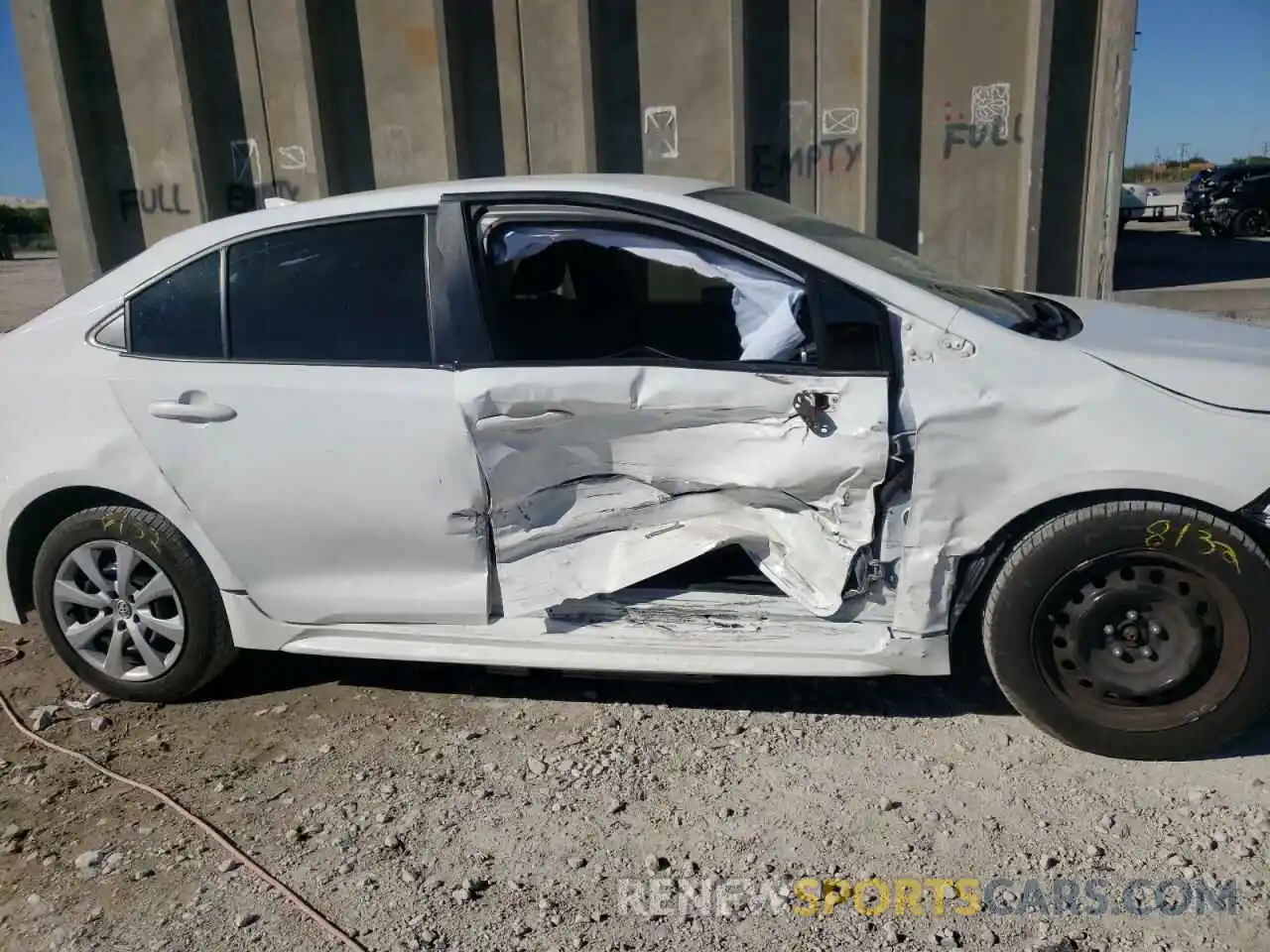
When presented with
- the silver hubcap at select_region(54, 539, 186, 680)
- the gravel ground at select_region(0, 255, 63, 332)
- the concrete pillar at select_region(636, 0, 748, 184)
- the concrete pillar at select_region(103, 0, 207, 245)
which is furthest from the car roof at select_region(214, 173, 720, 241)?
the gravel ground at select_region(0, 255, 63, 332)

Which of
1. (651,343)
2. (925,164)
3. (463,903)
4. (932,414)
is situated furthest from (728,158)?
(463,903)

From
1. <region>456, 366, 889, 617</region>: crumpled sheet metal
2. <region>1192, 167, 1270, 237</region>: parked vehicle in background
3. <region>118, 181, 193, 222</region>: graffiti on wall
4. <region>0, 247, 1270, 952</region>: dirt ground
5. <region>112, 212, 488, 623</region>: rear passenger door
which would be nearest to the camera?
<region>0, 247, 1270, 952</region>: dirt ground

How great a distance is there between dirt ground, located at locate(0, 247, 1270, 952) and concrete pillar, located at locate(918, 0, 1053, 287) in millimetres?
7000

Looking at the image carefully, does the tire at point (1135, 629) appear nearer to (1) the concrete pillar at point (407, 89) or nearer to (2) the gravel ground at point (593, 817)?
(2) the gravel ground at point (593, 817)

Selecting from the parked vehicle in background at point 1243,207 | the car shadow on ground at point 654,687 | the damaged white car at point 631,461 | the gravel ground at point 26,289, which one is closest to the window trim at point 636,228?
the damaged white car at point 631,461

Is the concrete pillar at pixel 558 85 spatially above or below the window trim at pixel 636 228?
above

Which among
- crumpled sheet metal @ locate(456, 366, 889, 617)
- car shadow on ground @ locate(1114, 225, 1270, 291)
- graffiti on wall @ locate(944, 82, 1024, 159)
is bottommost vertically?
car shadow on ground @ locate(1114, 225, 1270, 291)

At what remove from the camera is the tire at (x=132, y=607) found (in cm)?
349

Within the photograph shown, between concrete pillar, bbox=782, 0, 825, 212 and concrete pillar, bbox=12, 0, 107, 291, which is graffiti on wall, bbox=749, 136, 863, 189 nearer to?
concrete pillar, bbox=782, 0, 825, 212

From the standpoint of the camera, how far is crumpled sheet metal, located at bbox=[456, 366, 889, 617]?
116 inches

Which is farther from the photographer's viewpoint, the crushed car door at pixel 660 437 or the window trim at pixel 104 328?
the window trim at pixel 104 328

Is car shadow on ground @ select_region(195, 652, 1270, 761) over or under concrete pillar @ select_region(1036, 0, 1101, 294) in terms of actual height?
under

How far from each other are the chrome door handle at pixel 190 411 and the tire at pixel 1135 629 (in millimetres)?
2457

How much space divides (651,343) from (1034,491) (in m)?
1.33
